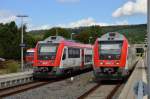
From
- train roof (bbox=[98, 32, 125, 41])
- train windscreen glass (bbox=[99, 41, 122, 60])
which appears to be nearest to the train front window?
train roof (bbox=[98, 32, 125, 41])

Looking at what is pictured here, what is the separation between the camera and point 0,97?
19.4 metres

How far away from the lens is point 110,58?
28.0m

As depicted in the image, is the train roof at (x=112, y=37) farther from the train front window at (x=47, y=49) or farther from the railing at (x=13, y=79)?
the railing at (x=13, y=79)

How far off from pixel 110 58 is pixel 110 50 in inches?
24.0

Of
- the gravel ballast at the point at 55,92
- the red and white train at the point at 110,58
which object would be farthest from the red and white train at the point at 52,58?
the gravel ballast at the point at 55,92

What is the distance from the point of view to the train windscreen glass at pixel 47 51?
31.9m

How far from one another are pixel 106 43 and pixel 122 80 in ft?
10.1

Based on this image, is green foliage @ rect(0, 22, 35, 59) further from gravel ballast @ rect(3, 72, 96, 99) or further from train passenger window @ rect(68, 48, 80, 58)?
gravel ballast @ rect(3, 72, 96, 99)

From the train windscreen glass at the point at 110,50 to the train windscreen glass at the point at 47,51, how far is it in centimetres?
481

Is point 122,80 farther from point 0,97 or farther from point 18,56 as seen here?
point 18,56

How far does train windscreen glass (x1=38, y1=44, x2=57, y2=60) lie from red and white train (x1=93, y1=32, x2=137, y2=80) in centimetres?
472

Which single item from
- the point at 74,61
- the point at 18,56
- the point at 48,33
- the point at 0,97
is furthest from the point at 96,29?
the point at 0,97

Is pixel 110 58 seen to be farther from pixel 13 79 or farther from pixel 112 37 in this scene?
pixel 13 79

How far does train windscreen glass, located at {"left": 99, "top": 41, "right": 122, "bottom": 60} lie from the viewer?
28.0 m
